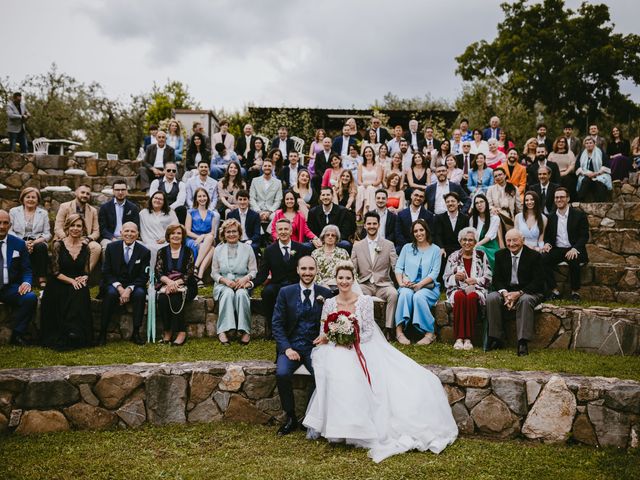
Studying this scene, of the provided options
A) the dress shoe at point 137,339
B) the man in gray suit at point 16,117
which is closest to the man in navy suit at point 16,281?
the dress shoe at point 137,339

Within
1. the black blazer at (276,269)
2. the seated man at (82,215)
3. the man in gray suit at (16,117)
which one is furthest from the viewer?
the man in gray suit at (16,117)

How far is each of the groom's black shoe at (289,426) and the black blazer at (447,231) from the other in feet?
14.8

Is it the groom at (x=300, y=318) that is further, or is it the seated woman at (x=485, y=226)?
the seated woman at (x=485, y=226)

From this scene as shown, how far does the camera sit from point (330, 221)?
9680 mm

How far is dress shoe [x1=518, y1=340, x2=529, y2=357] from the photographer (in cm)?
702

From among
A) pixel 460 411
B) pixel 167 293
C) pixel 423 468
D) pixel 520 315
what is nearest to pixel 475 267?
pixel 520 315

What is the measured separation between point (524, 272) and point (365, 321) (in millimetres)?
2795

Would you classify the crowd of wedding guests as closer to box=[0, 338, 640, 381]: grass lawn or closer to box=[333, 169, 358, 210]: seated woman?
box=[333, 169, 358, 210]: seated woman

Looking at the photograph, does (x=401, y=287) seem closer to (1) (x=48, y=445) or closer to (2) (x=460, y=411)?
(2) (x=460, y=411)

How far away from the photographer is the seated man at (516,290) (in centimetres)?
718

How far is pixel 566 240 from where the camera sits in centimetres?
887

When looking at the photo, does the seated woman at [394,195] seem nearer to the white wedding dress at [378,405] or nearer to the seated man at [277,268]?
the seated man at [277,268]

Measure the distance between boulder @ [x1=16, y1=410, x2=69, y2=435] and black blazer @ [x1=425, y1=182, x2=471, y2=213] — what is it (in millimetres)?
6998

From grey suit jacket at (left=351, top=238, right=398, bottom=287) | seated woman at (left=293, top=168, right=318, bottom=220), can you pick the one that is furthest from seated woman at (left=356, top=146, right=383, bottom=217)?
grey suit jacket at (left=351, top=238, right=398, bottom=287)
